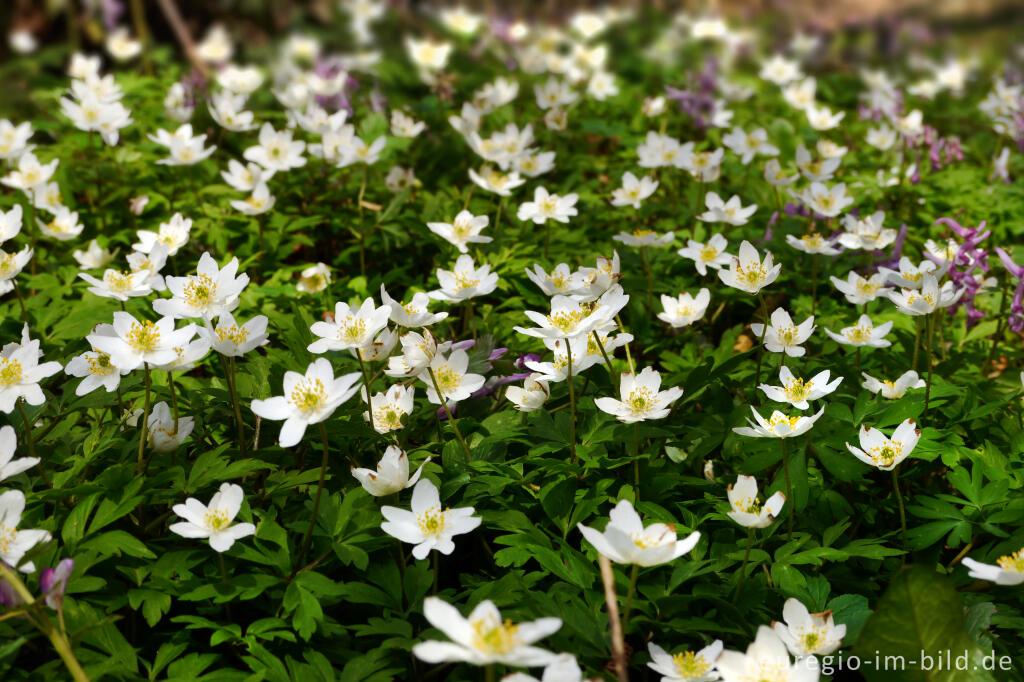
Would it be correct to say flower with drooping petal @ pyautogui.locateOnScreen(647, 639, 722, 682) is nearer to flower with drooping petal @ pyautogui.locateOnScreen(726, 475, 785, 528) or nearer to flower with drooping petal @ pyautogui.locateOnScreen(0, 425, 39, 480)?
flower with drooping petal @ pyautogui.locateOnScreen(726, 475, 785, 528)

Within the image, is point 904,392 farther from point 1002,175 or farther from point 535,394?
point 1002,175

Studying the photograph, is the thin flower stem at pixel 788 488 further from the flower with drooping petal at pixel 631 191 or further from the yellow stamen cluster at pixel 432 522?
the flower with drooping petal at pixel 631 191

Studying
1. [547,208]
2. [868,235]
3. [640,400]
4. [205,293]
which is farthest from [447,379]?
[868,235]

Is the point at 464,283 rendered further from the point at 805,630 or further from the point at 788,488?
the point at 805,630

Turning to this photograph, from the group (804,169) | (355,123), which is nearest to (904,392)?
(804,169)

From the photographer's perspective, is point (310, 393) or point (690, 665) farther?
point (310, 393)

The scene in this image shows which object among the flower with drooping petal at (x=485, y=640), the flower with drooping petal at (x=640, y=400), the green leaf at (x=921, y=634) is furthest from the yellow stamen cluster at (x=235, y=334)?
the green leaf at (x=921, y=634)
